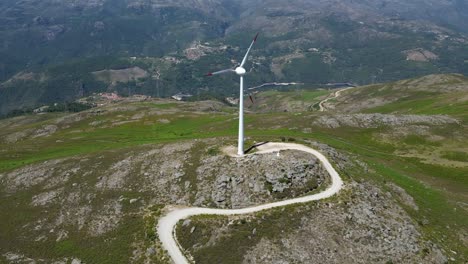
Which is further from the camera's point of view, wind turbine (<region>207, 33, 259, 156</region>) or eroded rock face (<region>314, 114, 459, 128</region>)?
eroded rock face (<region>314, 114, 459, 128</region>)

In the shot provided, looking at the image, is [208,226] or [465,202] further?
[465,202]

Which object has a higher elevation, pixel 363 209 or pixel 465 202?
pixel 363 209

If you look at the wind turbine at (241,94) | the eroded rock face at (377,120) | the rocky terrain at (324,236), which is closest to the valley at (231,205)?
the rocky terrain at (324,236)

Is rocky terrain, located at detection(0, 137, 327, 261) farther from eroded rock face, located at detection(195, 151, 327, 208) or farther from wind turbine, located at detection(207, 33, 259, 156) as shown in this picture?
wind turbine, located at detection(207, 33, 259, 156)

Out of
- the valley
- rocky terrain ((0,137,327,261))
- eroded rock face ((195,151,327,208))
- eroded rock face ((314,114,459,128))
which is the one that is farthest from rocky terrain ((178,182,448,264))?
eroded rock face ((314,114,459,128))

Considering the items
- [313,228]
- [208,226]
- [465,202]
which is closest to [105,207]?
[208,226]

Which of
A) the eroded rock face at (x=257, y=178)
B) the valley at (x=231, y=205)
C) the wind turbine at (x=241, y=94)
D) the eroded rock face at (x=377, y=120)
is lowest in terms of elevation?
the eroded rock face at (x=377, y=120)

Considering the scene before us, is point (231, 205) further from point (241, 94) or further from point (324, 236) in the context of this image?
point (241, 94)

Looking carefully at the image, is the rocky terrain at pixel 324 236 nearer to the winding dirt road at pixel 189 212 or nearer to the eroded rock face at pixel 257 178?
the winding dirt road at pixel 189 212

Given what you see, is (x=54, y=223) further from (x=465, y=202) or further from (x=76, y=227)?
(x=465, y=202)

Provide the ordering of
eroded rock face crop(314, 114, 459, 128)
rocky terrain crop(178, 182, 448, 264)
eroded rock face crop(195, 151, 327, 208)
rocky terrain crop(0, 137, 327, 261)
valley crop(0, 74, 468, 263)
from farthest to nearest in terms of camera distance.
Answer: eroded rock face crop(314, 114, 459, 128)
rocky terrain crop(0, 137, 327, 261)
eroded rock face crop(195, 151, 327, 208)
valley crop(0, 74, 468, 263)
rocky terrain crop(178, 182, 448, 264)

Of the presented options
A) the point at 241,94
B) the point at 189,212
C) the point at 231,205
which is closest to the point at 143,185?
the point at 189,212
